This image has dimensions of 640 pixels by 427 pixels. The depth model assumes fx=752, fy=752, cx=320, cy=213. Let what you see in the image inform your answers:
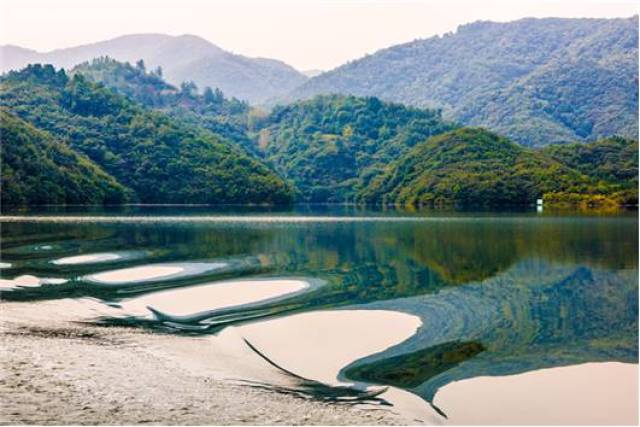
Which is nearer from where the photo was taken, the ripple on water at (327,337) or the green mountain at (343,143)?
the ripple on water at (327,337)

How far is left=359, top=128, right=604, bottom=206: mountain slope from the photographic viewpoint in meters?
108

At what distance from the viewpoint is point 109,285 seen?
19016 millimetres

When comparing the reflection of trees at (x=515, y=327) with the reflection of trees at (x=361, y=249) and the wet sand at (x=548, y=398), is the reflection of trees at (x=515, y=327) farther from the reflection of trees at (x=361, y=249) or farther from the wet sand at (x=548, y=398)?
the reflection of trees at (x=361, y=249)

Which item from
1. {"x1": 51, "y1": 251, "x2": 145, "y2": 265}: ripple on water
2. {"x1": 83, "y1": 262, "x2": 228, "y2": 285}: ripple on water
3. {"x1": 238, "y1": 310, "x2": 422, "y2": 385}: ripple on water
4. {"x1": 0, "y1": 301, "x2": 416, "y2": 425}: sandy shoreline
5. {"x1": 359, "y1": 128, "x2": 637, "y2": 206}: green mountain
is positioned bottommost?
{"x1": 238, "y1": 310, "x2": 422, "y2": 385}: ripple on water

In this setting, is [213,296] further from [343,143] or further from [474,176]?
[343,143]

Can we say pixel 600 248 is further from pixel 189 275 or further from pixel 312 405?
pixel 312 405

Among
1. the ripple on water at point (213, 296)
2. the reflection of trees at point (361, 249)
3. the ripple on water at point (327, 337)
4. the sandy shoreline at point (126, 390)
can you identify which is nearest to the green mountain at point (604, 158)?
the reflection of trees at point (361, 249)

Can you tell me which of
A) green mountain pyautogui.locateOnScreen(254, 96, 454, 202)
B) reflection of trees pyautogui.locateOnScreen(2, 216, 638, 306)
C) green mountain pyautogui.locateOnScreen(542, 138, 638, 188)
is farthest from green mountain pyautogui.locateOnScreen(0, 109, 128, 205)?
green mountain pyautogui.locateOnScreen(542, 138, 638, 188)

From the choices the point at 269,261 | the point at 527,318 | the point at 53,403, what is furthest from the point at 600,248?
the point at 53,403

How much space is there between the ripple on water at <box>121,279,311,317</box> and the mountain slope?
293 ft

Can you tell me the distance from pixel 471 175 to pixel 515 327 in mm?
102212

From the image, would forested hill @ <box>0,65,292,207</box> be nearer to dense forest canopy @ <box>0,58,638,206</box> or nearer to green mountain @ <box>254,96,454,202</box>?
dense forest canopy @ <box>0,58,638,206</box>

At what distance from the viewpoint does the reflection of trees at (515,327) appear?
1139 cm

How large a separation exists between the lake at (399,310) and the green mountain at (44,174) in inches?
2400
